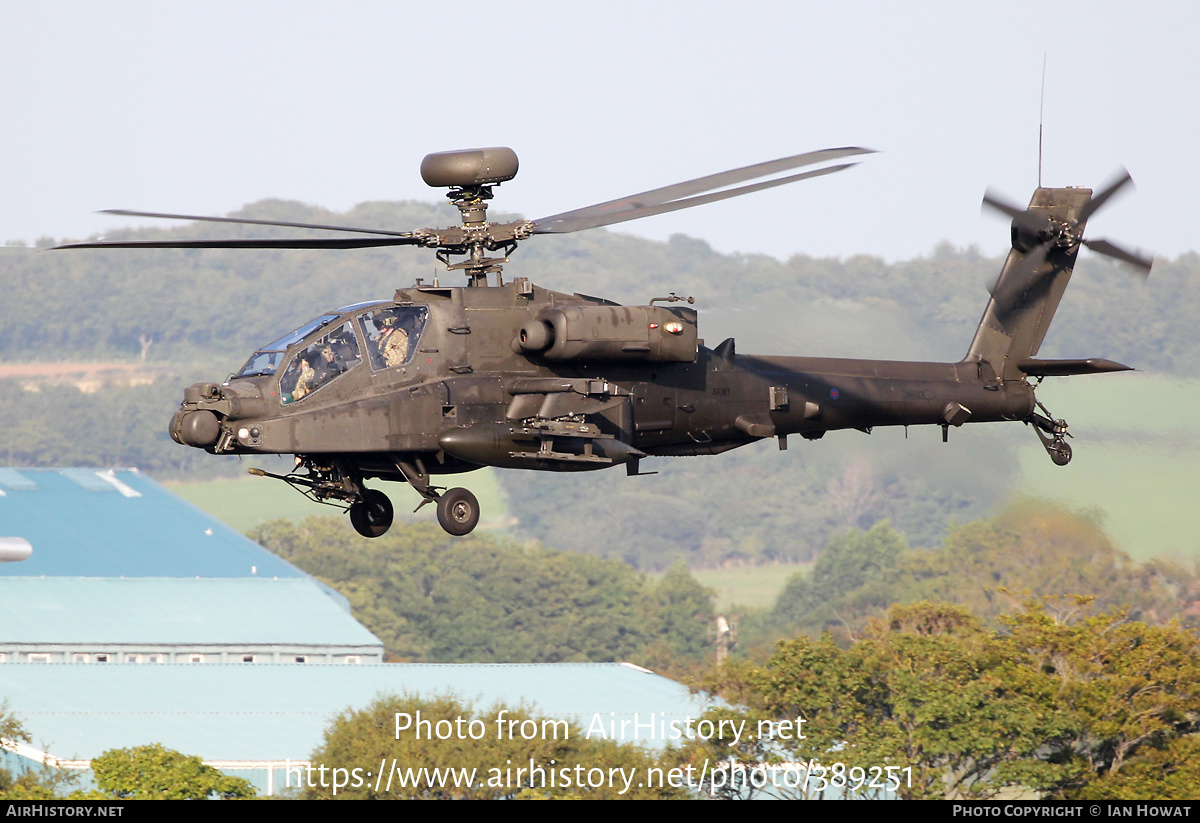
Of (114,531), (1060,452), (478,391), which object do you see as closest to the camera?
(478,391)

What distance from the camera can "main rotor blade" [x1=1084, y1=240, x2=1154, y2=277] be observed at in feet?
84.9

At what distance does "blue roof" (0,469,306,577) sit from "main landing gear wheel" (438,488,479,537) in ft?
284

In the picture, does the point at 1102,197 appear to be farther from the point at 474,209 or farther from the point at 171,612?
the point at 171,612

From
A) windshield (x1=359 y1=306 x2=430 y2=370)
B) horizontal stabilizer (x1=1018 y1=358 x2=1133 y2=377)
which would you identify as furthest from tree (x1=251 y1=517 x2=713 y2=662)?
windshield (x1=359 y1=306 x2=430 y2=370)

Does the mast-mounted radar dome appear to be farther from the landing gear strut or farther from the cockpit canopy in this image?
the landing gear strut

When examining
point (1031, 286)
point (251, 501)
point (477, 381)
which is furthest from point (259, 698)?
point (251, 501)

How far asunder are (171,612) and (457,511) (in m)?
81.1

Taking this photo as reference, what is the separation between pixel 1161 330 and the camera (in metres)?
134

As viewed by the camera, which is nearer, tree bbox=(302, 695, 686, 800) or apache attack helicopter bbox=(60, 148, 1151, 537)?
apache attack helicopter bbox=(60, 148, 1151, 537)

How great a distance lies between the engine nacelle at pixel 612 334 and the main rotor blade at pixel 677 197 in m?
1.09

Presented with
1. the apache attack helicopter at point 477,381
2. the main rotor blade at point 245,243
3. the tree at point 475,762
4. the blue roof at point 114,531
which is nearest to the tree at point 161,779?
the tree at point 475,762

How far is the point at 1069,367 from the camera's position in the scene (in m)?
26.4

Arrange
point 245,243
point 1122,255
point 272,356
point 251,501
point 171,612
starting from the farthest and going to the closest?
point 251,501 → point 171,612 → point 1122,255 → point 272,356 → point 245,243
